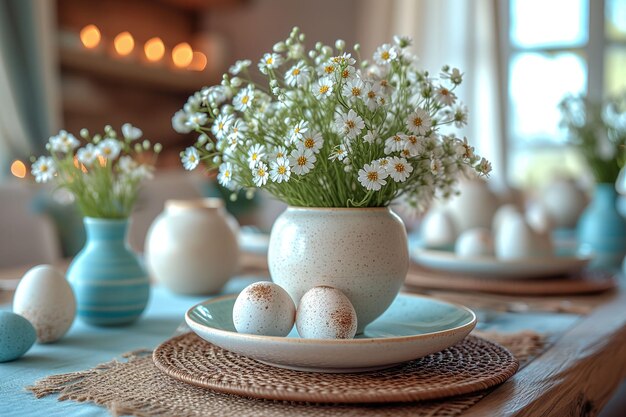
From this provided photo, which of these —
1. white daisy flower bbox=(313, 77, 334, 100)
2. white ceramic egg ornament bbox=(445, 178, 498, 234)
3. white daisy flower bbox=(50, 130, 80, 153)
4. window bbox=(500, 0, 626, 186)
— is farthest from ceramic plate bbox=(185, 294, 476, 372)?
window bbox=(500, 0, 626, 186)

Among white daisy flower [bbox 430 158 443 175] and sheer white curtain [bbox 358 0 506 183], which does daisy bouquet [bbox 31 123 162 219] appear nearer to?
white daisy flower [bbox 430 158 443 175]

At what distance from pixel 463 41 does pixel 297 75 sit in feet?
12.2

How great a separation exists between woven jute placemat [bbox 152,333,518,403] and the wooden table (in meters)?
0.03

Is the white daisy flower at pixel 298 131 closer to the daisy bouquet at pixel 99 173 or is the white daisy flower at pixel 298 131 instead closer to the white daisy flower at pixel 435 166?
the white daisy flower at pixel 435 166

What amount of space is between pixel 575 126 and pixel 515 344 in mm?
1001

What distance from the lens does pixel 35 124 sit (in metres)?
3.09

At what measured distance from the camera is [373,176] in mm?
731

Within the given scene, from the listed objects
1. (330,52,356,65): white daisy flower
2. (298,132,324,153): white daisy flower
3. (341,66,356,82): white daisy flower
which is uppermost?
(330,52,356,65): white daisy flower

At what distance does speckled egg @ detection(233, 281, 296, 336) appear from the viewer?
70 cm

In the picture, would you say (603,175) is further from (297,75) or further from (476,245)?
(297,75)

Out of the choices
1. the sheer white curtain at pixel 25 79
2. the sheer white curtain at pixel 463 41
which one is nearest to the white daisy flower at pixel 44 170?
the sheer white curtain at pixel 25 79

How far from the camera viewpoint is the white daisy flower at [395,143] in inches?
28.9

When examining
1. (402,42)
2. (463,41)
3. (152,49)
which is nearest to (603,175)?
(402,42)

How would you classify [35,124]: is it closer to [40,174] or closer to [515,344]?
[40,174]
